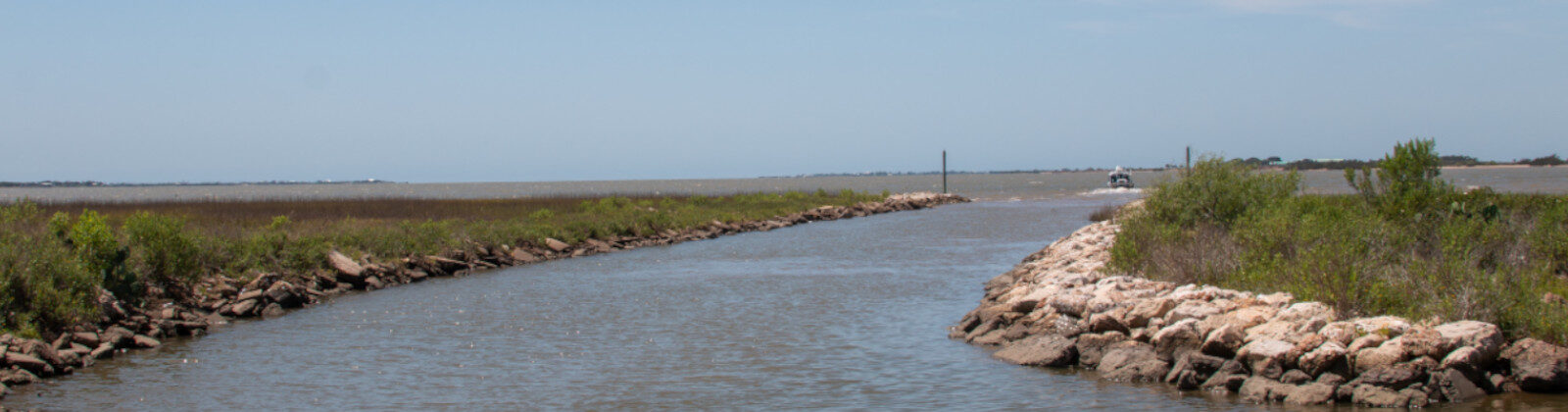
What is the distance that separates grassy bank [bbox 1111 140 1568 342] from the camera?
37.8 ft

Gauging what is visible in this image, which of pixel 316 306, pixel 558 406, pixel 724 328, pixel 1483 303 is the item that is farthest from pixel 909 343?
A: pixel 316 306

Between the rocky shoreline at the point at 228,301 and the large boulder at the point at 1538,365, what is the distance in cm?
1457

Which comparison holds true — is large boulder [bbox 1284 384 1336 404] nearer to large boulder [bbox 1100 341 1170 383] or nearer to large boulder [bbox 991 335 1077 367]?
large boulder [bbox 1100 341 1170 383]

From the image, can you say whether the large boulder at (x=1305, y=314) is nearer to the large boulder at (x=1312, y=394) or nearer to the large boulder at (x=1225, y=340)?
the large boulder at (x=1225, y=340)

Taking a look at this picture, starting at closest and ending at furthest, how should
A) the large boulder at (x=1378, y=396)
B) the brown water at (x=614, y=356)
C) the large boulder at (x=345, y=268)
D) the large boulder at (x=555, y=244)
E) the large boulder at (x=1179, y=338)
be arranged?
the large boulder at (x=1378, y=396) < the brown water at (x=614, y=356) < the large boulder at (x=1179, y=338) < the large boulder at (x=345, y=268) < the large boulder at (x=555, y=244)

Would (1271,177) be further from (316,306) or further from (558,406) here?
(316,306)

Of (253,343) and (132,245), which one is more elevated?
(132,245)

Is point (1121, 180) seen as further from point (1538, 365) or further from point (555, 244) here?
point (1538, 365)

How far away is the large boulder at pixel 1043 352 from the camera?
13078 mm

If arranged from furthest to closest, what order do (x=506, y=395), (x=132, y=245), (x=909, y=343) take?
(x=132, y=245)
(x=909, y=343)
(x=506, y=395)

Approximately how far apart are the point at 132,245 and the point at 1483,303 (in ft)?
59.7

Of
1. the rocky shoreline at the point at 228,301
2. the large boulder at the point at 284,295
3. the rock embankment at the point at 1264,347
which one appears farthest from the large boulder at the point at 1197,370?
the large boulder at the point at 284,295

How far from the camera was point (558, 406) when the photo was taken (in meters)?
11.4

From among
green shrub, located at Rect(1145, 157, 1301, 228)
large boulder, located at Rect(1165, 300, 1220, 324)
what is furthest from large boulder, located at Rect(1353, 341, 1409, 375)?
green shrub, located at Rect(1145, 157, 1301, 228)
